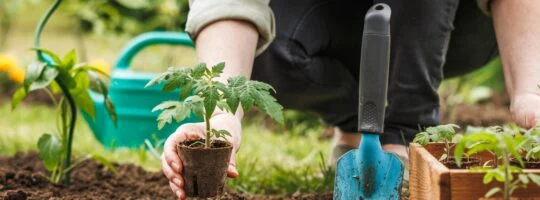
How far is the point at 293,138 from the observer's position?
11.7ft

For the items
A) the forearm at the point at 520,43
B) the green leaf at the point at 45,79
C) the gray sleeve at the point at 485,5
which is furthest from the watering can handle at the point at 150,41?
the forearm at the point at 520,43

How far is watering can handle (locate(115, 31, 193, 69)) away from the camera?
118 inches

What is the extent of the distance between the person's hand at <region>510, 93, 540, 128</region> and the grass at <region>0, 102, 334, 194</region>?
0.59 metres

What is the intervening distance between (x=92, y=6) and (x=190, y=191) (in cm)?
285

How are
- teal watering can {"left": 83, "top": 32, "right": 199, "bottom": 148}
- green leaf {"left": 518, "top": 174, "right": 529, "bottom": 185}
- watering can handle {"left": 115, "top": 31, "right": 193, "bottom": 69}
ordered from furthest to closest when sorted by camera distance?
1. teal watering can {"left": 83, "top": 32, "right": 199, "bottom": 148}
2. watering can handle {"left": 115, "top": 31, "right": 193, "bottom": 69}
3. green leaf {"left": 518, "top": 174, "right": 529, "bottom": 185}

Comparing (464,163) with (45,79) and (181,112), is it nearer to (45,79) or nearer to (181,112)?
(181,112)

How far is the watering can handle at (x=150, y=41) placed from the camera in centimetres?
300

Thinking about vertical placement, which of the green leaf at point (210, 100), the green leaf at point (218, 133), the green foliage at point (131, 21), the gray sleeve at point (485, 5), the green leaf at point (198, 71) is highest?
the green foliage at point (131, 21)

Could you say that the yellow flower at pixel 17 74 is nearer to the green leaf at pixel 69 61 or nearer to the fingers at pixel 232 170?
the green leaf at pixel 69 61

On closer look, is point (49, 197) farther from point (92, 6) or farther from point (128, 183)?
point (92, 6)

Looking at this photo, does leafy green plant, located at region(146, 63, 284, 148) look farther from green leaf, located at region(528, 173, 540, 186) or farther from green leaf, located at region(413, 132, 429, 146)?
green leaf, located at region(528, 173, 540, 186)

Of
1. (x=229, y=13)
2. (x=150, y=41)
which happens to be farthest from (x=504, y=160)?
(x=150, y=41)

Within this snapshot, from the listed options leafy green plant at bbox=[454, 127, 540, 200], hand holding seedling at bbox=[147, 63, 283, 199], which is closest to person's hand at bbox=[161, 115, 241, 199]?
hand holding seedling at bbox=[147, 63, 283, 199]

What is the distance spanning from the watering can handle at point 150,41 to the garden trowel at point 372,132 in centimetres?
131
